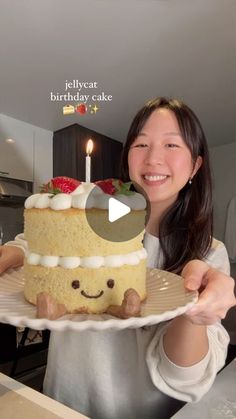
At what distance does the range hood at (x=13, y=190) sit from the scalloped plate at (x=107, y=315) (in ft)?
7.42

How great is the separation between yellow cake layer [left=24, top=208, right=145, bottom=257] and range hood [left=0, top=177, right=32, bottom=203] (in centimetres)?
241

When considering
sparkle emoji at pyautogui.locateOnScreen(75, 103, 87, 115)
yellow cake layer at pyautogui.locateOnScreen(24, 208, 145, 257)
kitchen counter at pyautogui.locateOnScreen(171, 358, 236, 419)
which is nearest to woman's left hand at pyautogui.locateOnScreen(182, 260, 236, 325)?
yellow cake layer at pyautogui.locateOnScreen(24, 208, 145, 257)

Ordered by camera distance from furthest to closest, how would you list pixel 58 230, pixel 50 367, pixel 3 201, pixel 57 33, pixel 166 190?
pixel 3 201 < pixel 57 33 < pixel 50 367 < pixel 166 190 < pixel 58 230

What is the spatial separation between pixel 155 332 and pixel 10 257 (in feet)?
1.42

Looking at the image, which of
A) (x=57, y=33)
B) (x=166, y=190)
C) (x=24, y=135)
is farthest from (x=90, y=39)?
(x=24, y=135)

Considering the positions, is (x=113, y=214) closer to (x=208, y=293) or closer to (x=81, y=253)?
(x=81, y=253)

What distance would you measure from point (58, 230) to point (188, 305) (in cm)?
26

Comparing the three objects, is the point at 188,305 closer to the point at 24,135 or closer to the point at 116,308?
the point at 116,308

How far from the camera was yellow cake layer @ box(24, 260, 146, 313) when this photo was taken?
56 centimetres

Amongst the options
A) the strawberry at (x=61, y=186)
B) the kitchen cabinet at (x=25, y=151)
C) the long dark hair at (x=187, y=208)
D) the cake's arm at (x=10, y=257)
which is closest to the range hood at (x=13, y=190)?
the kitchen cabinet at (x=25, y=151)

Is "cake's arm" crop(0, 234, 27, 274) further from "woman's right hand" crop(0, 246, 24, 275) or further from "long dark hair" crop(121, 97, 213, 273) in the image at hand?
"long dark hair" crop(121, 97, 213, 273)

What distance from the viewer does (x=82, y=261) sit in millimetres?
565

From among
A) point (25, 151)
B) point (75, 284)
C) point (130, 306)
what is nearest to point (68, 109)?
point (25, 151)

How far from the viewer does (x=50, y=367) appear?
1.00 metres
